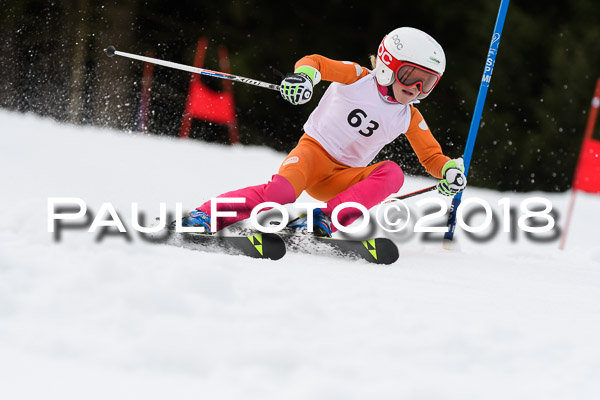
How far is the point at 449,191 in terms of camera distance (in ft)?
12.4

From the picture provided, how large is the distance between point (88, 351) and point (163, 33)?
1134 centimetres

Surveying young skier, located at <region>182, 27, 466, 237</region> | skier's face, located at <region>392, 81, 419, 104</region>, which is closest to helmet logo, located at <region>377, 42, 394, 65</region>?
young skier, located at <region>182, 27, 466, 237</region>

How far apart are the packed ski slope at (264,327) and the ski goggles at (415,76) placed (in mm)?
1009

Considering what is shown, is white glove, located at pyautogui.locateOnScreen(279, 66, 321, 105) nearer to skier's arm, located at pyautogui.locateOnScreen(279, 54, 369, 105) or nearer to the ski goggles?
skier's arm, located at pyautogui.locateOnScreen(279, 54, 369, 105)

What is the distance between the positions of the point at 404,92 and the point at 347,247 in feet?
3.02

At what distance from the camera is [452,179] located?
12.3ft

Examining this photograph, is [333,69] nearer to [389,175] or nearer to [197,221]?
[389,175]

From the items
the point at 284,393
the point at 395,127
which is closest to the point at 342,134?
the point at 395,127

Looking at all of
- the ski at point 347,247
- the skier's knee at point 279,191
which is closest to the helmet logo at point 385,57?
the skier's knee at point 279,191

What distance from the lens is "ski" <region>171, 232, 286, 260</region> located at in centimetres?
289

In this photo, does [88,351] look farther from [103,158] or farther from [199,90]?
[199,90]

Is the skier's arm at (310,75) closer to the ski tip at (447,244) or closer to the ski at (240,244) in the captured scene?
the ski at (240,244)

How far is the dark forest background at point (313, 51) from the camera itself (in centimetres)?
1158

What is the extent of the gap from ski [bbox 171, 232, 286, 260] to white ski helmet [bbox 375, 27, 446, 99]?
1.11 meters
